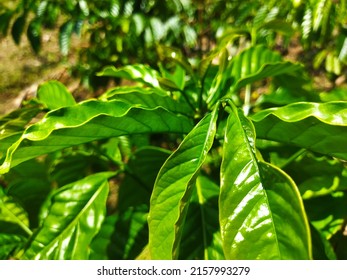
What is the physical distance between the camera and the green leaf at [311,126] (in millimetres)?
718

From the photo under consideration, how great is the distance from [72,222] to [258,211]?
62 centimetres

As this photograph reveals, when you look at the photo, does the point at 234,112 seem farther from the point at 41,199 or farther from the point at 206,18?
the point at 206,18

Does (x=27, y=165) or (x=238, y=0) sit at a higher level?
(x=238, y=0)

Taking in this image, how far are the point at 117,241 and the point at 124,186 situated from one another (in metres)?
0.24

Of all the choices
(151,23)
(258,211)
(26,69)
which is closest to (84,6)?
(151,23)

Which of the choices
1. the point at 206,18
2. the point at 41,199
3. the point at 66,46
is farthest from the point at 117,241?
the point at 206,18

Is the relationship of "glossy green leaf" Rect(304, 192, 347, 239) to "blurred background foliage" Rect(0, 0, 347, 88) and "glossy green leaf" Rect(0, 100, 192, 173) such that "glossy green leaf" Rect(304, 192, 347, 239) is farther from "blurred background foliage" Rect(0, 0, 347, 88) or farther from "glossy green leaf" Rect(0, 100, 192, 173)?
"blurred background foliage" Rect(0, 0, 347, 88)

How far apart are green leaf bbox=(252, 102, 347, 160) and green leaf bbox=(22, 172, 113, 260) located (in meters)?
0.53

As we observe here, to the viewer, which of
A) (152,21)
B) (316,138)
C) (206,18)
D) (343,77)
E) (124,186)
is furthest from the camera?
(343,77)

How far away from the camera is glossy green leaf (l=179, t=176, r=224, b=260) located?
1.02m

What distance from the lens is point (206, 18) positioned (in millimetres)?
2469

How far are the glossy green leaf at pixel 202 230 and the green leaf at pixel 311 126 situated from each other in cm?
32

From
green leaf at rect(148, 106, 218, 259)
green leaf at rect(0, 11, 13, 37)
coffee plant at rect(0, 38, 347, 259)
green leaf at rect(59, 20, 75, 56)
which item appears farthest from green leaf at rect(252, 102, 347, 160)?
green leaf at rect(0, 11, 13, 37)
